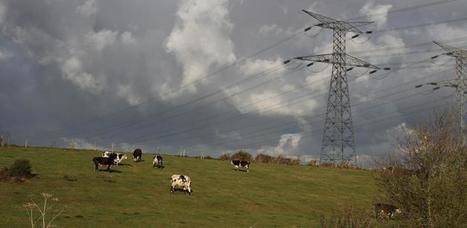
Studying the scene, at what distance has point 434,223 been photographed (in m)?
25.0

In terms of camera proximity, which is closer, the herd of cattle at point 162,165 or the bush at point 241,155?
the herd of cattle at point 162,165

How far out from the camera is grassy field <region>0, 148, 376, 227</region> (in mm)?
38125

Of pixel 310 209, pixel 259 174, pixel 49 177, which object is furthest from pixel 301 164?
pixel 49 177

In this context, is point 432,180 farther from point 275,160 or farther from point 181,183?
point 275,160

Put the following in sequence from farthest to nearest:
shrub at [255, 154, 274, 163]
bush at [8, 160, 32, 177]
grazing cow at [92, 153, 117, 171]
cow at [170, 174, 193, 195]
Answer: shrub at [255, 154, 274, 163], grazing cow at [92, 153, 117, 171], cow at [170, 174, 193, 195], bush at [8, 160, 32, 177]

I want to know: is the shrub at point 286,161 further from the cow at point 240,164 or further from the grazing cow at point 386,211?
the grazing cow at point 386,211

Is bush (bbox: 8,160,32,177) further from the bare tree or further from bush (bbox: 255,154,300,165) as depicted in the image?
bush (bbox: 255,154,300,165)

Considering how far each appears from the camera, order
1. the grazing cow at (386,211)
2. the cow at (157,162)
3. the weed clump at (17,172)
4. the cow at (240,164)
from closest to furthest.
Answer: the grazing cow at (386,211)
the weed clump at (17,172)
the cow at (157,162)
the cow at (240,164)

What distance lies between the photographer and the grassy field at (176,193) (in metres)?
38.1

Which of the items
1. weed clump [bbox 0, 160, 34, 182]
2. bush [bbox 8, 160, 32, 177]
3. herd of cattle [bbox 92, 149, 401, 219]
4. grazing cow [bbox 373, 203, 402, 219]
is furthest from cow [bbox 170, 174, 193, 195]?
grazing cow [bbox 373, 203, 402, 219]

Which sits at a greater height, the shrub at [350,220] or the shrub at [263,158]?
the shrub at [263,158]

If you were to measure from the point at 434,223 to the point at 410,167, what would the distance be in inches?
178

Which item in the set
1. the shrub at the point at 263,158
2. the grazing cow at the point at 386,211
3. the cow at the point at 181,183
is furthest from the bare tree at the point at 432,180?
the shrub at the point at 263,158

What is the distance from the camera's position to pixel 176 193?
165ft
